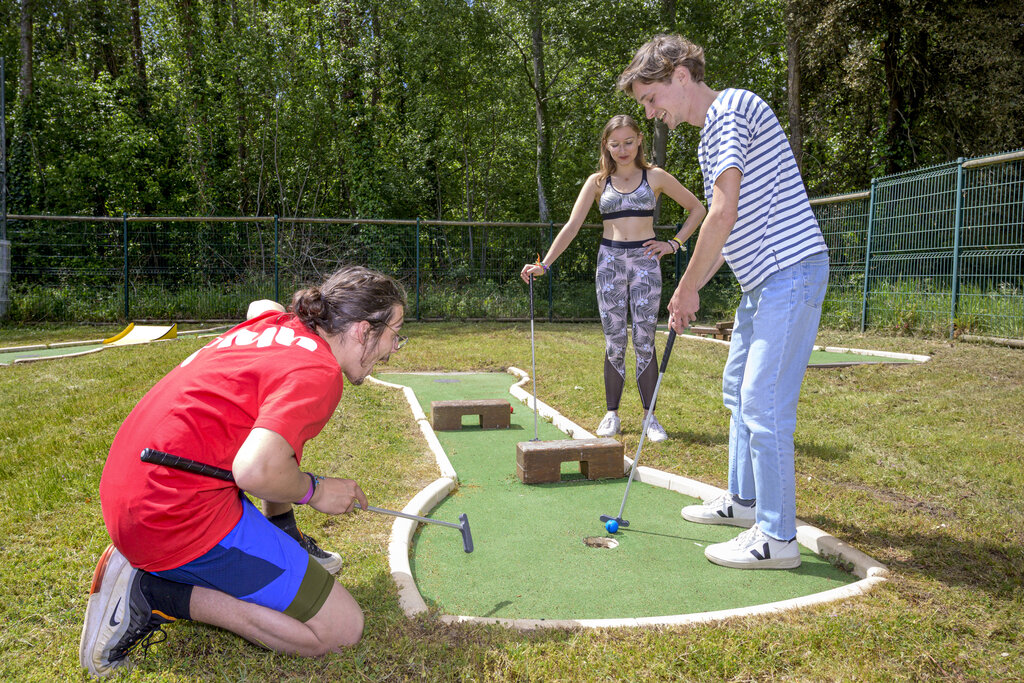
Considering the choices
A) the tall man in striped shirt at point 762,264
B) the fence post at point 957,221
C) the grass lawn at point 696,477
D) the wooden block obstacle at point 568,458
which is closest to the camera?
the grass lawn at point 696,477

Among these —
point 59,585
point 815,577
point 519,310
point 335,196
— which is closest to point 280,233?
point 519,310

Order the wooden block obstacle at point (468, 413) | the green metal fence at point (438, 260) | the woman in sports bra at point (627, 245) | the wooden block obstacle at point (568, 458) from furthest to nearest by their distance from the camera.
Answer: the green metal fence at point (438, 260), the wooden block obstacle at point (468, 413), the woman in sports bra at point (627, 245), the wooden block obstacle at point (568, 458)

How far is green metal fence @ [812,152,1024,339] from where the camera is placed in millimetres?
8102

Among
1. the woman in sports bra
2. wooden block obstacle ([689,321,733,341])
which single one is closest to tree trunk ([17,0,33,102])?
wooden block obstacle ([689,321,733,341])

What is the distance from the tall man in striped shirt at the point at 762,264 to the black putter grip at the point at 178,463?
1641 millimetres

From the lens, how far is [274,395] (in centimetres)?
176

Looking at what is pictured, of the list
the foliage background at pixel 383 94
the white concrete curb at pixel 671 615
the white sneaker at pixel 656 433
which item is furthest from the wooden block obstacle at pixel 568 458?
the foliage background at pixel 383 94

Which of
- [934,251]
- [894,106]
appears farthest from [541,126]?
[934,251]

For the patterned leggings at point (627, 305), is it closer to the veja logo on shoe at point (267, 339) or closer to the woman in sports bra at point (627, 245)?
the woman in sports bra at point (627, 245)

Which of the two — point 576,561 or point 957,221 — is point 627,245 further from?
point 957,221

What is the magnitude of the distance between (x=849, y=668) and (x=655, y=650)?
0.52m

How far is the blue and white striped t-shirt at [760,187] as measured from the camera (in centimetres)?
251

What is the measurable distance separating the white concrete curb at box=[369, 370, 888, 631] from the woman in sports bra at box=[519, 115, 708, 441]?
75cm

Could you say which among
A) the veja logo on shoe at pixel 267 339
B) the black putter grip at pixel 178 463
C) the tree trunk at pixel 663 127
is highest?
the tree trunk at pixel 663 127
